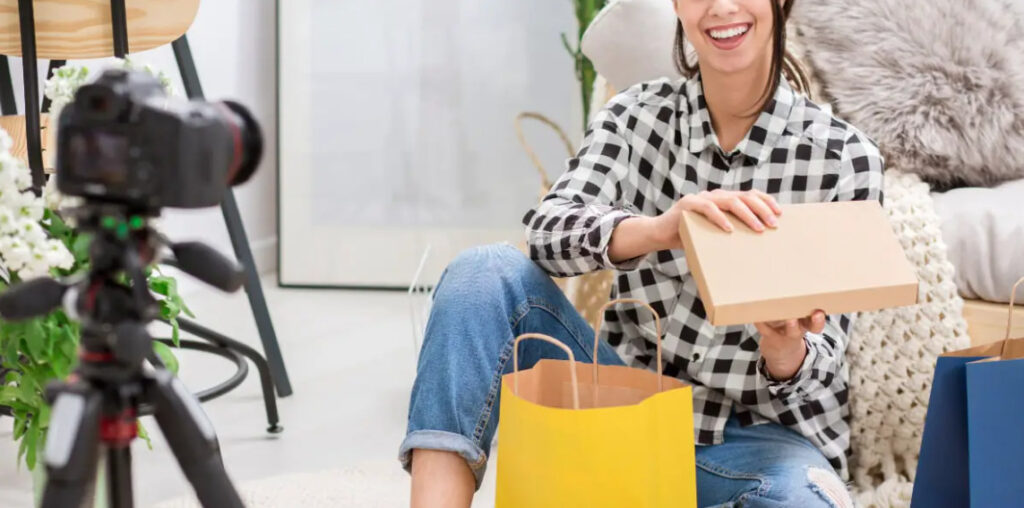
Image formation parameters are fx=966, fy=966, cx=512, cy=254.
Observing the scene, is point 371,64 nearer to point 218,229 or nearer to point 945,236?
point 218,229

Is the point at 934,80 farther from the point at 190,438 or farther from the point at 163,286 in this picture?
the point at 190,438

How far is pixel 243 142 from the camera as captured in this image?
523 millimetres

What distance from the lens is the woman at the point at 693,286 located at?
95 cm

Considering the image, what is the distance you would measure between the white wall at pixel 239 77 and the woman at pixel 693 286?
1.36m

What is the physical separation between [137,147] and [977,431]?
0.75 metres

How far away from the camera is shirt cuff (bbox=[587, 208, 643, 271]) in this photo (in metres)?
0.99

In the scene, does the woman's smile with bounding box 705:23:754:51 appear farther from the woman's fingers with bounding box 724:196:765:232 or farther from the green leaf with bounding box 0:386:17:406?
the green leaf with bounding box 0:386:17:406

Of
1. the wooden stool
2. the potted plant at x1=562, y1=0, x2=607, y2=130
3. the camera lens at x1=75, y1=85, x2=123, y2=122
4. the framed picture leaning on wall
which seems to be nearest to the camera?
the camera lens at x1=75, y1=85, x2=123, y2=122

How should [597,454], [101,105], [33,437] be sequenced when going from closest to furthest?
1. [101,105]
2. [597,454]
3. [33,437]

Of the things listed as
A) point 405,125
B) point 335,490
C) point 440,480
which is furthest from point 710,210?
point 405,125

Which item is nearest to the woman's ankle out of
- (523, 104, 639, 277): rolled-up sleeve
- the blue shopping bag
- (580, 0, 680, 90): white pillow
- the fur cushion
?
(523, 104, 639, 277): rolled-up sleeve

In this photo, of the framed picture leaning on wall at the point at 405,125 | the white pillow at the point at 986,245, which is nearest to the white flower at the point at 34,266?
the white pillow at the point at 986,245

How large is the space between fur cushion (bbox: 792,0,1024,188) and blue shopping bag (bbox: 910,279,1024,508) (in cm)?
52

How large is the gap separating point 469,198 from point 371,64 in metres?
0.46
